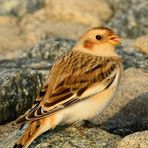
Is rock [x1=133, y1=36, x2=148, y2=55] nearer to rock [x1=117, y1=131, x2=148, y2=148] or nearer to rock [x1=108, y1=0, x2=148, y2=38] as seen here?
rock [x1=108, y1=0, x2=148, y2=38]

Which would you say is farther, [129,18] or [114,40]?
[129,18]

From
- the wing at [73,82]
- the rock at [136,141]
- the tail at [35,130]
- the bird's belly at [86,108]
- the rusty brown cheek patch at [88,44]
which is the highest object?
the rusty brown cheek patch at [88,44]

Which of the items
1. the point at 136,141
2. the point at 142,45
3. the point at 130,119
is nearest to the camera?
the point at 136,141

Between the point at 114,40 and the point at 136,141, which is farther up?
the point at 114,40

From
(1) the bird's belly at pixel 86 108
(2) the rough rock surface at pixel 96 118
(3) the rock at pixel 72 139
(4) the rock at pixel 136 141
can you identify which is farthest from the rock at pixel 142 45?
(4) the rock at pixel 136 141

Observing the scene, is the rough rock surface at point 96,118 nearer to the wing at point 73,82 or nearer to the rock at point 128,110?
the rock at point 128,110

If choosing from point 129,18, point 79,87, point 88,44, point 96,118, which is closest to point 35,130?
point 79,87

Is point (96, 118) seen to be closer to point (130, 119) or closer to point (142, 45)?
point (130, 119)
